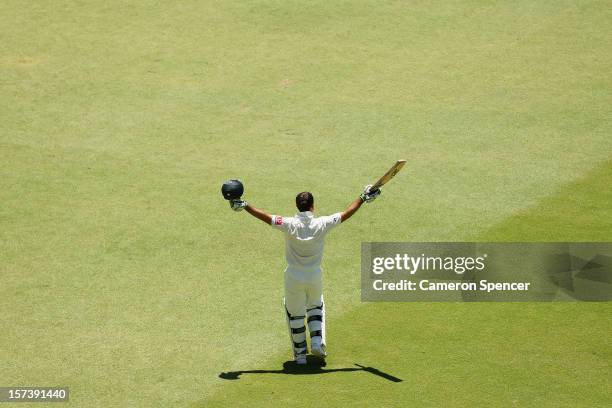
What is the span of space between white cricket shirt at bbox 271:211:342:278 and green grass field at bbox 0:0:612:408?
1238 millimetres

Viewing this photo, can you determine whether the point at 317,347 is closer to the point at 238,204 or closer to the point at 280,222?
the point at 280,222

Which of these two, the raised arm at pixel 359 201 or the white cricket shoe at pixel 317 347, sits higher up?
the raised arm at pixel 359 201

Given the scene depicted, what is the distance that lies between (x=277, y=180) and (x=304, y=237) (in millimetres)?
5545

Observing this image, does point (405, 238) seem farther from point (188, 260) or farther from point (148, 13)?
point (148, 13)

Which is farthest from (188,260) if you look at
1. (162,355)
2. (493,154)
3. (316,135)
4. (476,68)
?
(476,68)

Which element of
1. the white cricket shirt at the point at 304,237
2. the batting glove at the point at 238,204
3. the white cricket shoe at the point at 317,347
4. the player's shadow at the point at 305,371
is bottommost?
the player's shadow at the point at 305,371

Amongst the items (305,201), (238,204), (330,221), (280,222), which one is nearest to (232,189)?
(238,204)

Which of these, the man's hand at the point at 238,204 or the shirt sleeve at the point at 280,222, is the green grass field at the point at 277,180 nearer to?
the shirt sleeve at the point at 280,222

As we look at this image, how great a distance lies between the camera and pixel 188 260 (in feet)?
47.7

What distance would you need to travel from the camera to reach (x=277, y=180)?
1705cm

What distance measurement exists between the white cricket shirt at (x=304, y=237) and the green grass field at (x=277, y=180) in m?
1.24

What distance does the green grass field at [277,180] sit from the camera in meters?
11.9

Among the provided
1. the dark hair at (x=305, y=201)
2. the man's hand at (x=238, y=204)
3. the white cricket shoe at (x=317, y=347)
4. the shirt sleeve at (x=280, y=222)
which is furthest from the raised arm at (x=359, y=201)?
the white cricket shoe at (x=317, y=347)

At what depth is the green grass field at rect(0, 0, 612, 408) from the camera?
468 inches
